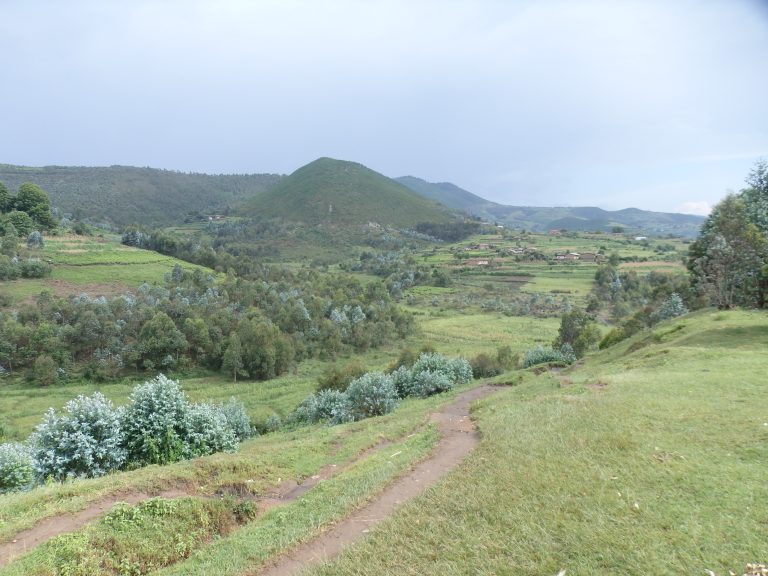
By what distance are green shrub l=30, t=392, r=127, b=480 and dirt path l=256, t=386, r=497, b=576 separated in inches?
399

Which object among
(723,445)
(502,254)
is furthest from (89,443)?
(502,254)

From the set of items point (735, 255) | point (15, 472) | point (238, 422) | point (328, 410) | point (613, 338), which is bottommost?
point (238, 422)

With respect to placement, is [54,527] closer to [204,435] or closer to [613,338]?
[204,435]

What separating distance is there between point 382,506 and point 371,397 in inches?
729

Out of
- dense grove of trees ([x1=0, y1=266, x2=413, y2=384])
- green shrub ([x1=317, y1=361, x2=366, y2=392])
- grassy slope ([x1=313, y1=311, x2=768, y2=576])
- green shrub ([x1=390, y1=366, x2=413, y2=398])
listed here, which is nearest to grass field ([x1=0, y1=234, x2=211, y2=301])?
dense grove of trees ([x1=0, y1=266, x2=413, y2=384])

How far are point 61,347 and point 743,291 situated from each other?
66.7 m

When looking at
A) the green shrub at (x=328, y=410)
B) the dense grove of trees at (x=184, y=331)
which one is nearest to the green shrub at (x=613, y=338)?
the green shrub at (x=328, y=410)

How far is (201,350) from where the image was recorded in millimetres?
57281

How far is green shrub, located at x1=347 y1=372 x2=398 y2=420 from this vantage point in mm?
28469

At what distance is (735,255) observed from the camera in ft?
114

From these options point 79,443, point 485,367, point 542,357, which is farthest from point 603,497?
point 485,367

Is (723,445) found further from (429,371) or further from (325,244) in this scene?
(325,244)

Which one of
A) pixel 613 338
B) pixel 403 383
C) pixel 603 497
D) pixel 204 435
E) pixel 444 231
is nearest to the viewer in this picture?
pixel 603 497

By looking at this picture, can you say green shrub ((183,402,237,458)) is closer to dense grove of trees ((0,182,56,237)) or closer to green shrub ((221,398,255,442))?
green shrub ((221,398,255,442))
